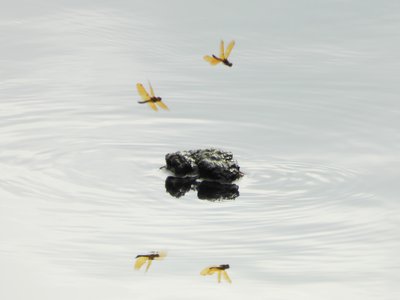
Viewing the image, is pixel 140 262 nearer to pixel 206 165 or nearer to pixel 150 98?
pixel 206 165

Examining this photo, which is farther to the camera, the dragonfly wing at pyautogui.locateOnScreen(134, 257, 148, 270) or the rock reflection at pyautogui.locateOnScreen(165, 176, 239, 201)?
the rock reflection at pyautogui.locateOnScreen(165, 176, 239, 201)

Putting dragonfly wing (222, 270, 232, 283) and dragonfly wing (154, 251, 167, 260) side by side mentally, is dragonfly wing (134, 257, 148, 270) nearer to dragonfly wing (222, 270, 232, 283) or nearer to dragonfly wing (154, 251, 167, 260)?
dragonfly wing (154, 251, 167, 260)

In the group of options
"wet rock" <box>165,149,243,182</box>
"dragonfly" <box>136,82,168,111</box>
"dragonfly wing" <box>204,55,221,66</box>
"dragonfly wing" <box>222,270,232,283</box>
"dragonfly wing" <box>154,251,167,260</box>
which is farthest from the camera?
"dragonfly wing" <box>204,55,221,66</box>

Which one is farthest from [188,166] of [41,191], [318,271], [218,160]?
[318,271]

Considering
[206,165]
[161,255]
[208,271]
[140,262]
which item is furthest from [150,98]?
[208,271]

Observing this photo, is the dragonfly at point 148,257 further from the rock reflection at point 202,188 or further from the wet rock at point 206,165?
the wet rock at point 206,165

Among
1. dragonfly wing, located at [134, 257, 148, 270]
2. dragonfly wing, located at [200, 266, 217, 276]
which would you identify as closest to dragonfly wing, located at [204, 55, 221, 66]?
dragonfly wing, located at [134, 257, 148, 270]

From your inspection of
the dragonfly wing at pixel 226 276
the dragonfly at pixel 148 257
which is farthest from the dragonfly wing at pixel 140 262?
the dragonfly wing at pixel 226 276
